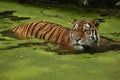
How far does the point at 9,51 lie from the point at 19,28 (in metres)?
1.12

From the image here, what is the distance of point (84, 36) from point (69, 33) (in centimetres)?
37

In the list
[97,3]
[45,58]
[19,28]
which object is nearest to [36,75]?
[45,58]

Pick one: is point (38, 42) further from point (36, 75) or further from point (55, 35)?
point (36, 75)

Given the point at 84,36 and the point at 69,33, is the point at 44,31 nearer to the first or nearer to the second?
the point at 69,33

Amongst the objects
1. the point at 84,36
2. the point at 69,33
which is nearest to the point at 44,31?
the point at 69,33

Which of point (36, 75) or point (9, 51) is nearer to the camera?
point (36, 75)

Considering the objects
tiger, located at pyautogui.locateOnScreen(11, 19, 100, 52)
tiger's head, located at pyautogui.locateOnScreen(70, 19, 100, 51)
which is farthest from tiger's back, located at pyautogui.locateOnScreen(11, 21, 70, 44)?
tiger's head, located at pyautogui.locateOnScreen(70, 19, 100, 51)

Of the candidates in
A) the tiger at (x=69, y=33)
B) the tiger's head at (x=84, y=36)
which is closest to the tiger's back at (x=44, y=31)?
the tiger at (x=69, y=33)

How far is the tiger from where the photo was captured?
14.5 feet

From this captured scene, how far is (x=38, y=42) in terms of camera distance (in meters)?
4.98

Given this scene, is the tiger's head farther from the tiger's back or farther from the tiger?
the tiger's back

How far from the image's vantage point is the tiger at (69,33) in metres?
4.41

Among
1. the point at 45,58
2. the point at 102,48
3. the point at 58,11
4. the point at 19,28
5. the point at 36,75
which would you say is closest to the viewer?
the point at 36,75

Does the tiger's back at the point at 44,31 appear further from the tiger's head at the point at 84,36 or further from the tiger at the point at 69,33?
the tiger's head at the point at 84,36
